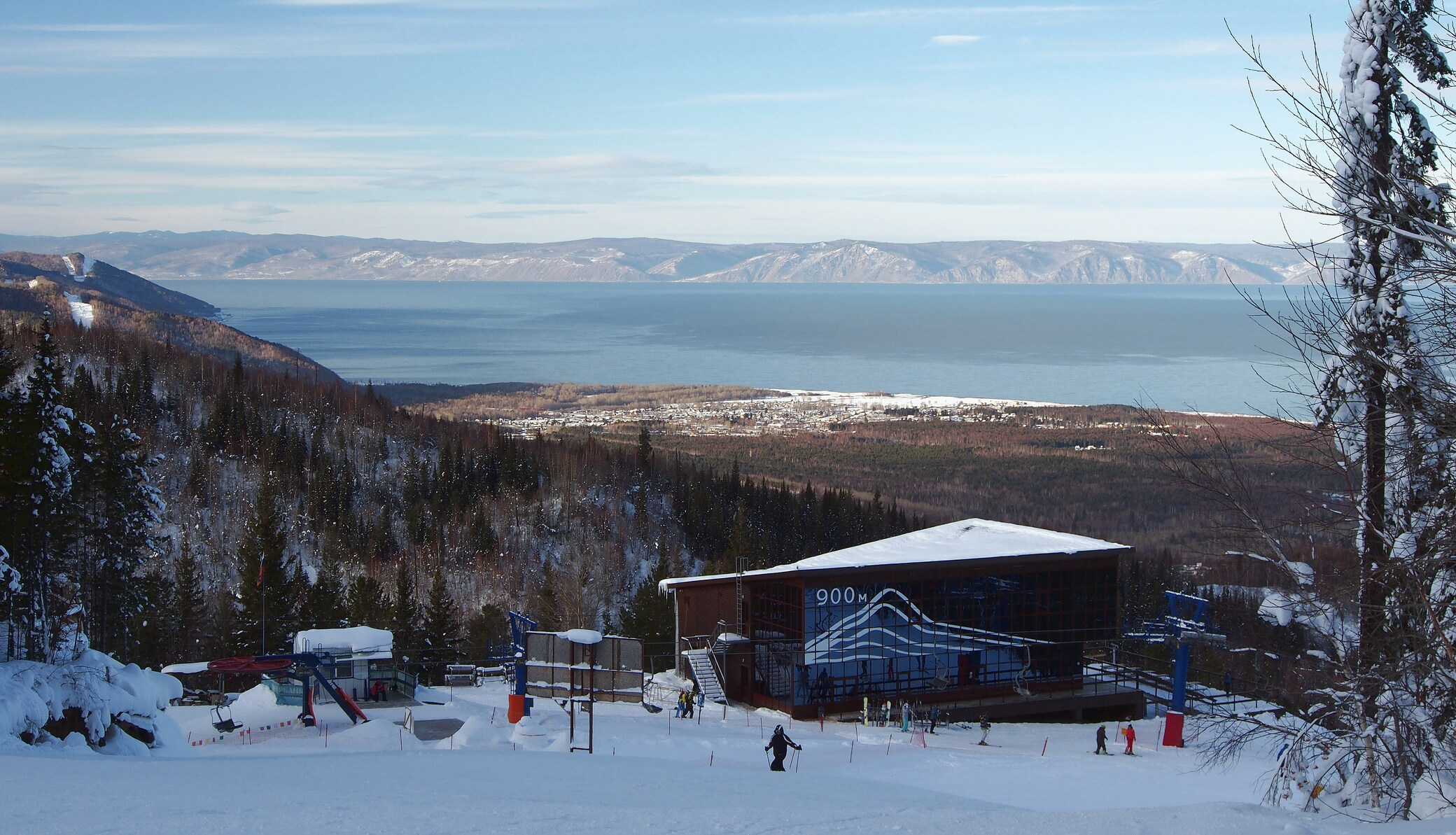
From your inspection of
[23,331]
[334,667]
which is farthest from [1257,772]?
[23,331]

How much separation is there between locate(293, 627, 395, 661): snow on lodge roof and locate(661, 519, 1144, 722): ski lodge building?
8674 mm

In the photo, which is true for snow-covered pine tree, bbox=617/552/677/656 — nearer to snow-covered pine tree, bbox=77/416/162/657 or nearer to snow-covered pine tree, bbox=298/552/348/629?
snow-covered pine tree, bbox=298/552/348/629

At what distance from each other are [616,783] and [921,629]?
18685 mm

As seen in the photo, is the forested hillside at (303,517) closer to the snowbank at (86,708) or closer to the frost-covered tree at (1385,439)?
the snowbank at (86,708)

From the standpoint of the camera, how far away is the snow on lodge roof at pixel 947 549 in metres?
32.2

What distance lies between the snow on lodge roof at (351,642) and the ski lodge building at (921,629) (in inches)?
342

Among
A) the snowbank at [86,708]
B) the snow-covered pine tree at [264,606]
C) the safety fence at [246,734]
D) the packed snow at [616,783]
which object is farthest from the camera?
the snow-covered pine tree at [264,606]

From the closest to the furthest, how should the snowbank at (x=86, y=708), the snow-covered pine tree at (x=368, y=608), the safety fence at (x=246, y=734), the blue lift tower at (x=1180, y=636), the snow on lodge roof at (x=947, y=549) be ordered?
the snowbank at (x=86, y=708)
the safety fence at (x=246, y=734)
the blue lift tower at (x=1180, y=636)
the snow on lodge roof at (x=947, y=549)
the snow-covered pine tree at (x=368, y=608)

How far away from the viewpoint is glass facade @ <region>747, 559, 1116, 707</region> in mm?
31875

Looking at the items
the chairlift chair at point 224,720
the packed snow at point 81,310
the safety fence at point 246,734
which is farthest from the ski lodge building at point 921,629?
the packed snow at point 81,310

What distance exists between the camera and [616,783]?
1564 cm

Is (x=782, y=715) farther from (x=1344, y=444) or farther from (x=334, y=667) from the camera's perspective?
(x=1344, y=444)

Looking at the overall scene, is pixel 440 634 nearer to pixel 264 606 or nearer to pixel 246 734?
pixel 264 606

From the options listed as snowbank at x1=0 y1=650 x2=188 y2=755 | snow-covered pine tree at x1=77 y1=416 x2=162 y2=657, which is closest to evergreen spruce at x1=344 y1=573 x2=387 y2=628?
snow-covered pine tree at x1=77 y1=416 x2=162 y2=657
